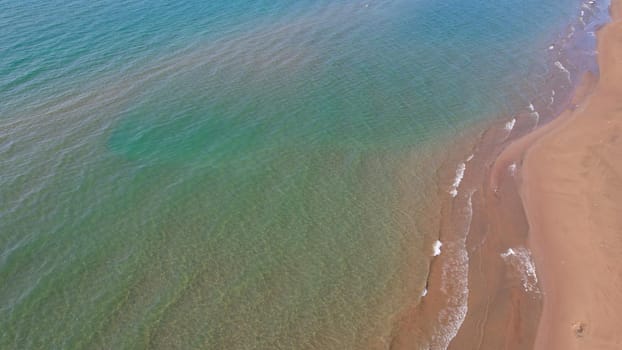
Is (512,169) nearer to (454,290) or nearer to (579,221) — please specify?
(579,221)

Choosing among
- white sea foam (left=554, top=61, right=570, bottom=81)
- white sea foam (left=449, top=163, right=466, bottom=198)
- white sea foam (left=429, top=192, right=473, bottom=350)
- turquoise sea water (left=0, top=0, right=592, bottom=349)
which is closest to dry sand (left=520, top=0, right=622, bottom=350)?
white sea foam (left=429, top=192, right=473, bottom=350)

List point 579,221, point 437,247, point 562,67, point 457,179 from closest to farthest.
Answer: point 437,247 < point 579,221 < point 457,179 < point 562,67

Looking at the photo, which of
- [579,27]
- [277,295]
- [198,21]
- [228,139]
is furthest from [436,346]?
[579,27]

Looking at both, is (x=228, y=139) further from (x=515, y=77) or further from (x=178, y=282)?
(x=515, y=77)

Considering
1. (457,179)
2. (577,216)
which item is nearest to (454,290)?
(457,179)

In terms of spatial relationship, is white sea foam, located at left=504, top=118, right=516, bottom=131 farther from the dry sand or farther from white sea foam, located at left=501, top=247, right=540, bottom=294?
white sea foam, located at left=501, top=247, right=540, bottom=294
